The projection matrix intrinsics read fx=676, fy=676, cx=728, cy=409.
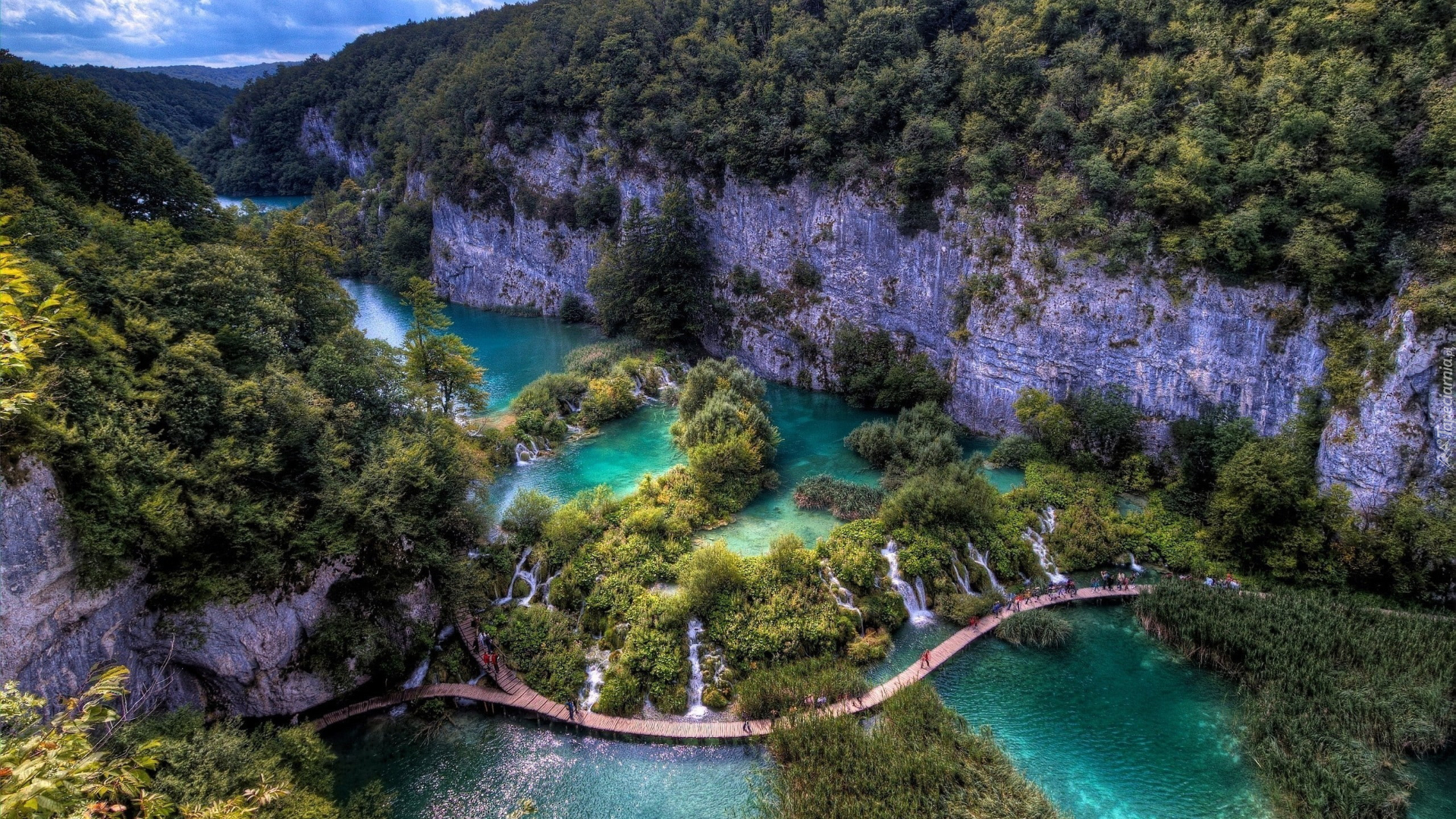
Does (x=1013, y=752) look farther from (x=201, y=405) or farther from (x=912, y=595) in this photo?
(x=201, y=405)

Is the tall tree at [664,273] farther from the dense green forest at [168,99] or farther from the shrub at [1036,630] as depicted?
the dense green forest at [168,99]

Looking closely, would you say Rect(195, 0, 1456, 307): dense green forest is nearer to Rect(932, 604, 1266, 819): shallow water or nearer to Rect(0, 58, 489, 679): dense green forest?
Rect(932, 604, 1266, 819): shallow water

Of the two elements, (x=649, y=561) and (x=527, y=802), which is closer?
(x=527, y=802)

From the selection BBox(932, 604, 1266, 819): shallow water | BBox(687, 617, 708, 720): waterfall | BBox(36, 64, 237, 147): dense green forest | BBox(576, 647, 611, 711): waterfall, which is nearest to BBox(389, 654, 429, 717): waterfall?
BBox(576, 647, 611, 711): waterfall

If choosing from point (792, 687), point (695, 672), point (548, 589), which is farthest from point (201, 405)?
point (792, 687)

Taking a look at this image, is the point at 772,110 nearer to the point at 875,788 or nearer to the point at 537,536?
the point at 537,536

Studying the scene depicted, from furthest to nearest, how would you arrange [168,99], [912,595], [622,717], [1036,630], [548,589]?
[168,99]
[548,589]
[912,595]
[1036,630]
[622,717]

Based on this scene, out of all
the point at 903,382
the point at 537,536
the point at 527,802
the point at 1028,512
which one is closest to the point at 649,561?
the point at 537,536
